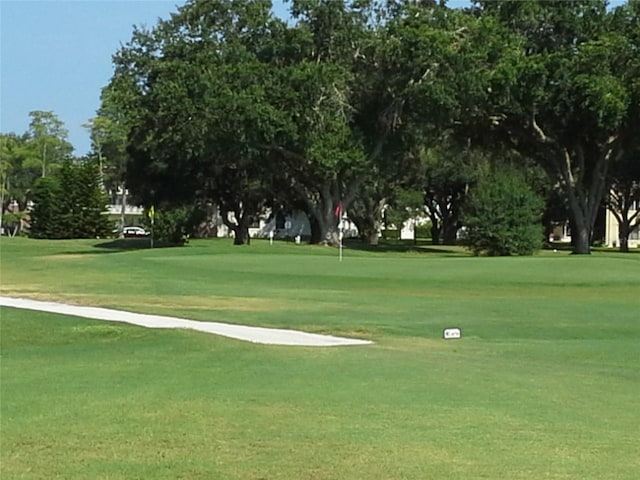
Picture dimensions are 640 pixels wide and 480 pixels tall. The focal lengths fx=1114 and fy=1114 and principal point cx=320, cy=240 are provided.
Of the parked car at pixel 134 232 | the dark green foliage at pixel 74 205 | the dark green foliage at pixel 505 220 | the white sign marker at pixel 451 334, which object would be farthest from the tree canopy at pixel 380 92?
the parked car at pixel 134 232

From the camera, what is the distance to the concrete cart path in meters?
18.8

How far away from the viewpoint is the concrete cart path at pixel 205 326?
18.8 meters

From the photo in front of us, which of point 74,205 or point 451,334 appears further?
point 74,205

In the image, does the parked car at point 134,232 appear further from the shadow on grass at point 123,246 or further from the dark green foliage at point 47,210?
the shadow on grass at point 123,246

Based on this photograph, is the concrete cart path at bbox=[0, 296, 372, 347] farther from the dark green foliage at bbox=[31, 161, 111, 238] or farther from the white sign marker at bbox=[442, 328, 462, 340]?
the dark green foliage at bbox=[31, 161, 111, 238]

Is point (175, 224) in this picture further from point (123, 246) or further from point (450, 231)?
point (450, 231)

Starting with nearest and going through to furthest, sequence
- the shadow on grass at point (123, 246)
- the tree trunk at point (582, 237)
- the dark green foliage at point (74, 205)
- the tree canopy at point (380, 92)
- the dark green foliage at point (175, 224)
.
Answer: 1. the tree canopy at point (380, 92)
2. the shadow on grass at point (123, 246)
3. the tree trunk at point (582, 237)
4. the dark green foliage at point (175, 224)
5. the dark green foliage at point (74, 205)

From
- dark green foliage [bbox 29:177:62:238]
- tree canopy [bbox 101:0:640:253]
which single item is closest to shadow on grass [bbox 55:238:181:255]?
tree canopy [bbox 101:0:640:253]

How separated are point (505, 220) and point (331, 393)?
50.6 meters

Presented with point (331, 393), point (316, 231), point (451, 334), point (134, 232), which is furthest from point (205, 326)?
point (134, 232)

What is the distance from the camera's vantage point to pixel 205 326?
21.2m

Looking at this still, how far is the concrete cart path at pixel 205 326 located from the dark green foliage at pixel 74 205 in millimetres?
57341

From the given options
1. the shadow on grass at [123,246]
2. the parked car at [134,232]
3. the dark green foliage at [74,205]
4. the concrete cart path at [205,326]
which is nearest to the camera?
the concrete cart path at [205,326]

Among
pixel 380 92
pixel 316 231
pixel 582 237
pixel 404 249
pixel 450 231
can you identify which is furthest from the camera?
pixel 450 231
